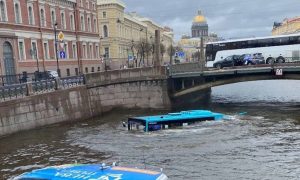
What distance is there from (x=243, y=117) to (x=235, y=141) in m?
Result: 9.54

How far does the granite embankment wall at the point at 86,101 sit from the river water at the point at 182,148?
40.8 inches

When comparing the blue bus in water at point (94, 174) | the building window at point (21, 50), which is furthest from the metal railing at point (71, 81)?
the blue bus in water at point (94, 174)

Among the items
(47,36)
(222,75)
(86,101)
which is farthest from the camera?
(47,36)

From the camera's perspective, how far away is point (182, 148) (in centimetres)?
2098

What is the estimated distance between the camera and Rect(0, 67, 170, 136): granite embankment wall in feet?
88.4

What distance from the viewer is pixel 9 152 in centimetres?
2189

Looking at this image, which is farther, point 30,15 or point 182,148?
point 30,15

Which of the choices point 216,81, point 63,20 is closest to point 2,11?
point 63,20

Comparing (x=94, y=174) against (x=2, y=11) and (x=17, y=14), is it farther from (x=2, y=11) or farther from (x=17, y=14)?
(x=17, y=14)

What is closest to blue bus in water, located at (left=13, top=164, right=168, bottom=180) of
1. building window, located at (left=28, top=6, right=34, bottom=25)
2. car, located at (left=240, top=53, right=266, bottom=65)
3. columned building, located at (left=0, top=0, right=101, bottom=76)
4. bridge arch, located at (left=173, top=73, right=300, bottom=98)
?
bridge arch, located at (left=173, top=73, right=300, bottom=98)

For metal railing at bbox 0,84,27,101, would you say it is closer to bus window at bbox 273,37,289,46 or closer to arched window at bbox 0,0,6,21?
arched window at bbox 0,0,6,21

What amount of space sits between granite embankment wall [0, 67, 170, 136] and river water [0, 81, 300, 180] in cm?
Result: 104

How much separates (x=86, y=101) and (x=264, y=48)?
2595 centimetres

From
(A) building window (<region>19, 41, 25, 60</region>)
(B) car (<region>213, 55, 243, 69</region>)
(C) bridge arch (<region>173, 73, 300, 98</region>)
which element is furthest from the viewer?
(A) building window (<region>19, 41, 25, 60</region>)
